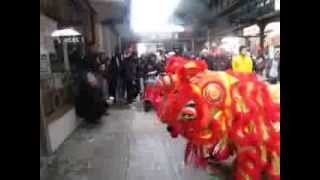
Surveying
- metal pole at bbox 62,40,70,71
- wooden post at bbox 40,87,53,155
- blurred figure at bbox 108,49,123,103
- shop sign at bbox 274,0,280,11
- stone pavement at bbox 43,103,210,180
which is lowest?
stone pavement at bbox 43,103,210,180

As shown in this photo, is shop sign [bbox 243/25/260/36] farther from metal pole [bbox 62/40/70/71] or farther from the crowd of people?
metal pole [bbox 62/40/70/71]

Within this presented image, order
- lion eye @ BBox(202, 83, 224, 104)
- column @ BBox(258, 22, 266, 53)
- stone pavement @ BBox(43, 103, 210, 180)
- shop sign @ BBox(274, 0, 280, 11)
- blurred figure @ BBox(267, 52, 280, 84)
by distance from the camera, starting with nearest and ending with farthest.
Answer: shop sign @ BBox(274, 0, 280, 11), blurred figure @ BBox(267, 52, 280, 84), column @ BBox(258, 22, 266, 53), stone pavement @ BBox(43, 103, 210, 180), lion eye @ BBox(202, 83, 224, 104)

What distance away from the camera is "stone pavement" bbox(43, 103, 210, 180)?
165 cm

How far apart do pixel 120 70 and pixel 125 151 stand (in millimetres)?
410

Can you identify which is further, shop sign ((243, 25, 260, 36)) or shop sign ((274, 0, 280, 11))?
shop sign ((243, 25, 260, 36))

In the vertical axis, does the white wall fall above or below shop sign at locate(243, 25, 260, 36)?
below

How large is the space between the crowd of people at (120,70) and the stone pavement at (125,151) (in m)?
0.07

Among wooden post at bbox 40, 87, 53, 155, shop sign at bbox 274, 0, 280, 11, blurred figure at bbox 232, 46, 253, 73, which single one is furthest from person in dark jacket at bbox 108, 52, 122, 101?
shop sign at bbox 274, 0, 280, 11

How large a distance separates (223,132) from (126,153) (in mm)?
401

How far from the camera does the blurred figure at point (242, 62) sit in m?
1.48

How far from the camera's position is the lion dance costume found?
5.61 ft

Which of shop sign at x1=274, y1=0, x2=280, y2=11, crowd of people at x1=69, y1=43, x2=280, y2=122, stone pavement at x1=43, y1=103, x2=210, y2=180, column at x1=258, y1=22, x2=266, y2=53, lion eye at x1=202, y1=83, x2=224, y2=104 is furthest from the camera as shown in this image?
lion eye at x1=202, y1=83, x2=224, y2=104
